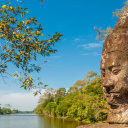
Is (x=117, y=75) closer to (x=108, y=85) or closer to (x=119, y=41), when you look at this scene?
(x=108, y=85)

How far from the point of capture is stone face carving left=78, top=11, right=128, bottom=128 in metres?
4.18

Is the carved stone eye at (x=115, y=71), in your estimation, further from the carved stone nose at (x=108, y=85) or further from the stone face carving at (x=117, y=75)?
the carved stone nose at (x=108, y=85)

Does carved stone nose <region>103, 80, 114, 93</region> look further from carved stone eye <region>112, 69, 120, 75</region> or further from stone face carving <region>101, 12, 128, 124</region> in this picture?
carved stone eye <region>112, 69, 120, 75</region>

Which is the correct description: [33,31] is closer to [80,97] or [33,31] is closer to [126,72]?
[126,72]

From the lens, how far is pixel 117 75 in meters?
4.26

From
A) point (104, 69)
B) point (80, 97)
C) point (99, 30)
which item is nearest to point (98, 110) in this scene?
point (80, 97)

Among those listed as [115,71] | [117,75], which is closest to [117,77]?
[117,75]

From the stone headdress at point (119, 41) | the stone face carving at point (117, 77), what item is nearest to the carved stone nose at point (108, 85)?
the stone face carving at point (117, 77)

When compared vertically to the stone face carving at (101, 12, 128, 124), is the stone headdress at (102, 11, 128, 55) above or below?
above

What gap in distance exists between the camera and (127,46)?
14.1 ft

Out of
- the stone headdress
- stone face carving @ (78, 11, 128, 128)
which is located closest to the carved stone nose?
stone face carving @ (78, 11, 128, 128)

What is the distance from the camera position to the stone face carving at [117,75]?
418 centimetres

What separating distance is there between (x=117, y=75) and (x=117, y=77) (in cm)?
6

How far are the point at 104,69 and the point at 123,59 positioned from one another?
0.62 meters
